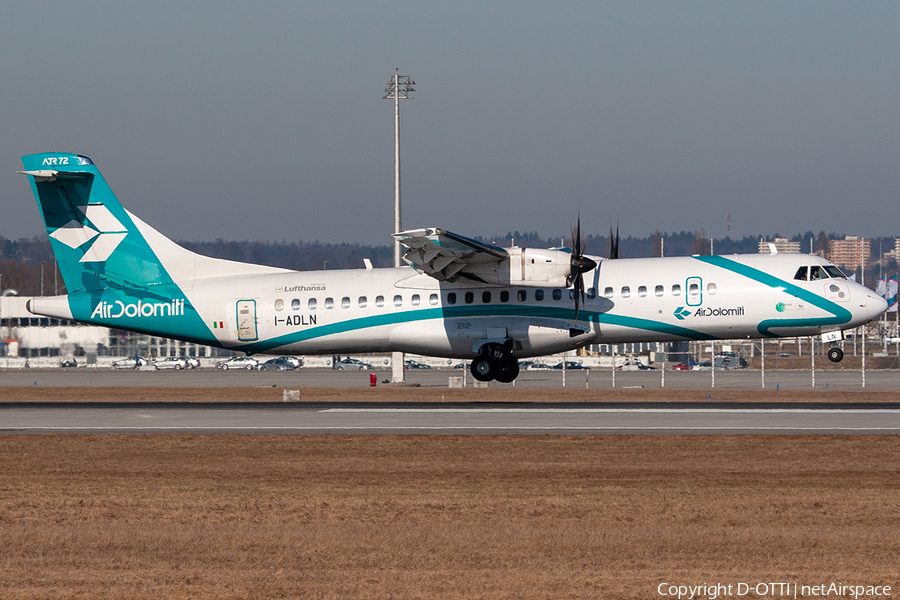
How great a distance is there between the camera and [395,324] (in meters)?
35.8

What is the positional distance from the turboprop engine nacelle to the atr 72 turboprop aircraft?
1.4 inches

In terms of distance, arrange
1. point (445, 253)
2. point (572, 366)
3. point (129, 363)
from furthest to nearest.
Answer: point (129, 363) → point (572, 366) → point (445, 253)

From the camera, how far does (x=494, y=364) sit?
3488 centimetres

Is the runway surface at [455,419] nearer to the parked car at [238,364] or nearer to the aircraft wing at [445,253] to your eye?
the aircraft wing at [445,253]

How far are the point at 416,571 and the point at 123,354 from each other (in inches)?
4067

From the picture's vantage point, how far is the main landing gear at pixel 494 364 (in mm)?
34781

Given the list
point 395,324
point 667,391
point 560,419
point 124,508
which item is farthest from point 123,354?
point 124,508

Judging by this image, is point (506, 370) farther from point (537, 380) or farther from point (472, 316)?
point (537, 380)

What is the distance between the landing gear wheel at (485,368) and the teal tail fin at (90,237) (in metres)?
12.5

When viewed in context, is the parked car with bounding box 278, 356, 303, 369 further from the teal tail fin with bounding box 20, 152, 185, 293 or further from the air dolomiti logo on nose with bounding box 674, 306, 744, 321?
the air dolomiti logo on nose with bounding box 674, 306, 744, 321

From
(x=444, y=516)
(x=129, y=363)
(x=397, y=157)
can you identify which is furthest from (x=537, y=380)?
(x=444, y=516)

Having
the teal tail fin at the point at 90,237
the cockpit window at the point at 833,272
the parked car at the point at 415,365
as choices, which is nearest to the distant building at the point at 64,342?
the parked car at the point at 415,365

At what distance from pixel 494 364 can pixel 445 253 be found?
4660mm

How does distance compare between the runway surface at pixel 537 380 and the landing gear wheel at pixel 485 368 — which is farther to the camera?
the runway surface at pixel 537 380
